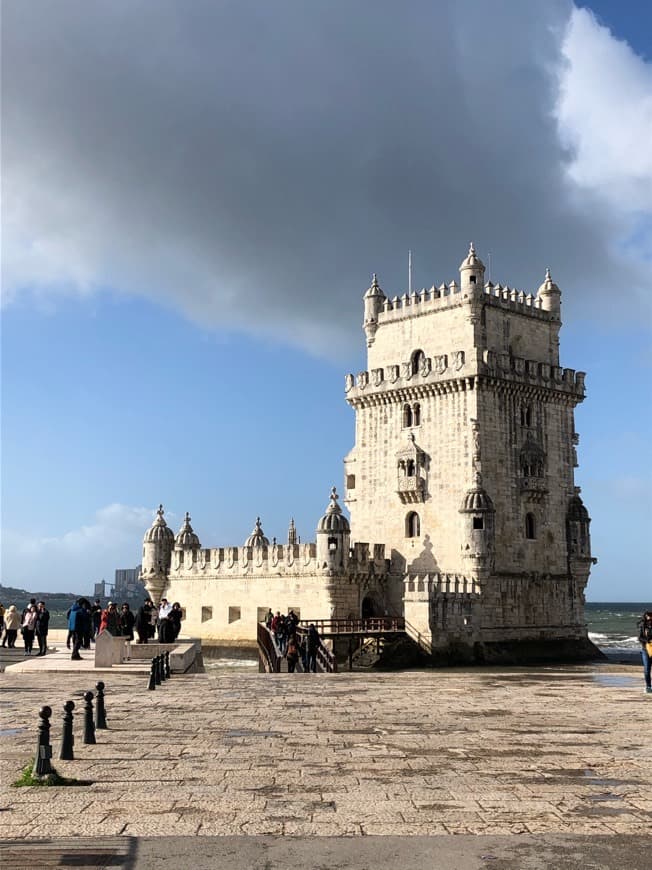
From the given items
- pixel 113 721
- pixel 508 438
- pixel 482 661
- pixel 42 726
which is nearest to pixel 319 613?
pixel 482 661

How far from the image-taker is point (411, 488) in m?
48.6

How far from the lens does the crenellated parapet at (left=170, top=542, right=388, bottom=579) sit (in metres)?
47.8

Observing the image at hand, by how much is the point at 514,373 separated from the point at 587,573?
443 inches

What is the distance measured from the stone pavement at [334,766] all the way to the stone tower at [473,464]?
22.8m

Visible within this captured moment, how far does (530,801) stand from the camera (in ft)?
36.6

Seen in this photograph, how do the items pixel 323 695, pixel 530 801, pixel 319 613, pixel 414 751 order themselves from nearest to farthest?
pixel 530 801
pixel 414 751
pixel 323 695
pixel 319 613

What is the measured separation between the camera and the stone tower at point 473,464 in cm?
4575

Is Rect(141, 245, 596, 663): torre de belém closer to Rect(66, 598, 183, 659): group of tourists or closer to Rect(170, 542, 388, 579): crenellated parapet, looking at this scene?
Rect(170, 542, 388, 579): crenellated parapet

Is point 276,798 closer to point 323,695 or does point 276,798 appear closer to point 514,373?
point 323,695

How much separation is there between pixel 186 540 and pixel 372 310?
16917 mm

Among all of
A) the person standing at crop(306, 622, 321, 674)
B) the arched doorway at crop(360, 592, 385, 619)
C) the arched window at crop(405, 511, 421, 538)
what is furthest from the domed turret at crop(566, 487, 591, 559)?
the person standing at crop(306, 622, 321, 674)

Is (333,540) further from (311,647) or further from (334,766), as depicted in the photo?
(334,766)

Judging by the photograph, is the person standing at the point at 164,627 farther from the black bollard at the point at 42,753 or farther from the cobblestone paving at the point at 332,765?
the black bollard at the point at 42,753

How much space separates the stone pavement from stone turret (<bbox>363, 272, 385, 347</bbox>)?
3211 centimetres
